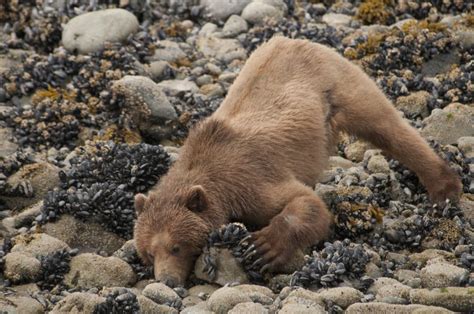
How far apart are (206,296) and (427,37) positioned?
6.60 metres

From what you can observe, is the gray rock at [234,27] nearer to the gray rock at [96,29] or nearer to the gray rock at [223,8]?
the gray rock at [223,8]

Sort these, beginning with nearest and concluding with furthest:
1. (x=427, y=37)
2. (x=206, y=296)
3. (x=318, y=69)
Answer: (x=206, y=296)
(x=318, y=69)
(x=427, y=37)

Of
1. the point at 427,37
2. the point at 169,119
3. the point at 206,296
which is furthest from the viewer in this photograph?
the point at 427,37

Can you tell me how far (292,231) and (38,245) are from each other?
7.76 ft

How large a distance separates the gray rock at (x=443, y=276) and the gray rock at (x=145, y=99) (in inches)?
191

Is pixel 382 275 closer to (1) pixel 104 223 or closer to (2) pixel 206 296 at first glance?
(2) pixel 206 296

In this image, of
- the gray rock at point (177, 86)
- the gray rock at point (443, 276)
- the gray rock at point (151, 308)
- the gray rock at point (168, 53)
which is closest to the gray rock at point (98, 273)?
the gray rock at point (151, 308)

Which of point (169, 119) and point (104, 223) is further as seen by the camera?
point (169, 119)

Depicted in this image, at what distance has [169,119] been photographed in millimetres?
12344

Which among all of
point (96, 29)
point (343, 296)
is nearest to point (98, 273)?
point (343, 296)

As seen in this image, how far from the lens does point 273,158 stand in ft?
32.4

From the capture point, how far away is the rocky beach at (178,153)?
27.1ft

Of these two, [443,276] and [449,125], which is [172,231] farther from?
[449,125]

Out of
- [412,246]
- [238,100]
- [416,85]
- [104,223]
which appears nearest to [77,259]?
[104,223]
